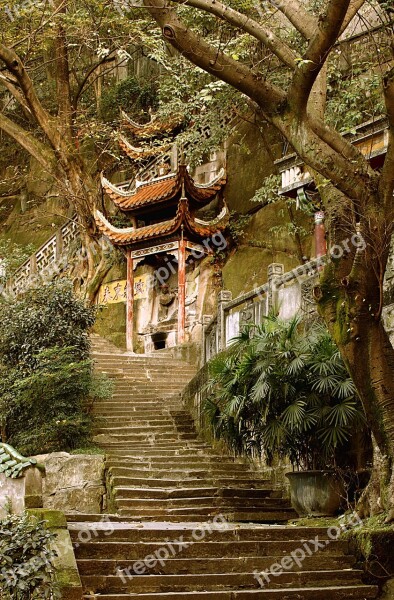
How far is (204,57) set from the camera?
24.4ft

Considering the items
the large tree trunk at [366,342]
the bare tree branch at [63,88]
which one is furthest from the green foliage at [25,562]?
the bare tree branch at [63,88]

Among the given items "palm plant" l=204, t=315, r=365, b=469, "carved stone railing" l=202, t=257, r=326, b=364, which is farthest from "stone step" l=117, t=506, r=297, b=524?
"carved stone railing" l=202, t=257, r=326, b=364

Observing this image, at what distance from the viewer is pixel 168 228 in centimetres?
1981

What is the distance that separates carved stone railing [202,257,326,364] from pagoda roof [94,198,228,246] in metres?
4.65

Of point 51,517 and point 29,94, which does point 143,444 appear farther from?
point 29,94

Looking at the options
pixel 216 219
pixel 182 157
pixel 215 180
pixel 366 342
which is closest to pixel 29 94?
pixel 182 157

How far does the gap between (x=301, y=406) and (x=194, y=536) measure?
77.7 inches

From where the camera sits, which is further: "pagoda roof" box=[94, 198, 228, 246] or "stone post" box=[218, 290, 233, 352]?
"pagoda roof" box=[94, 198, 228, 246]

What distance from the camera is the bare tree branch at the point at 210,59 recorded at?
738 cm

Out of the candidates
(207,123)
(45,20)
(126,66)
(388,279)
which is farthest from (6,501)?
(126,66)

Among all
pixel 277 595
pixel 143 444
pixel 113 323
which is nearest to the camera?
pixel 277 595

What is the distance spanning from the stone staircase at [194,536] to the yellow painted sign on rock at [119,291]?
31.9 feet

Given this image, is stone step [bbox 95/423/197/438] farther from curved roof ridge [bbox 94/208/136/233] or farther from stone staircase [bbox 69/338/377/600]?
curved roof ridge [bbox 94/208/136/233]

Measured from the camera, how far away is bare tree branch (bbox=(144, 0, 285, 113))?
291 inches
